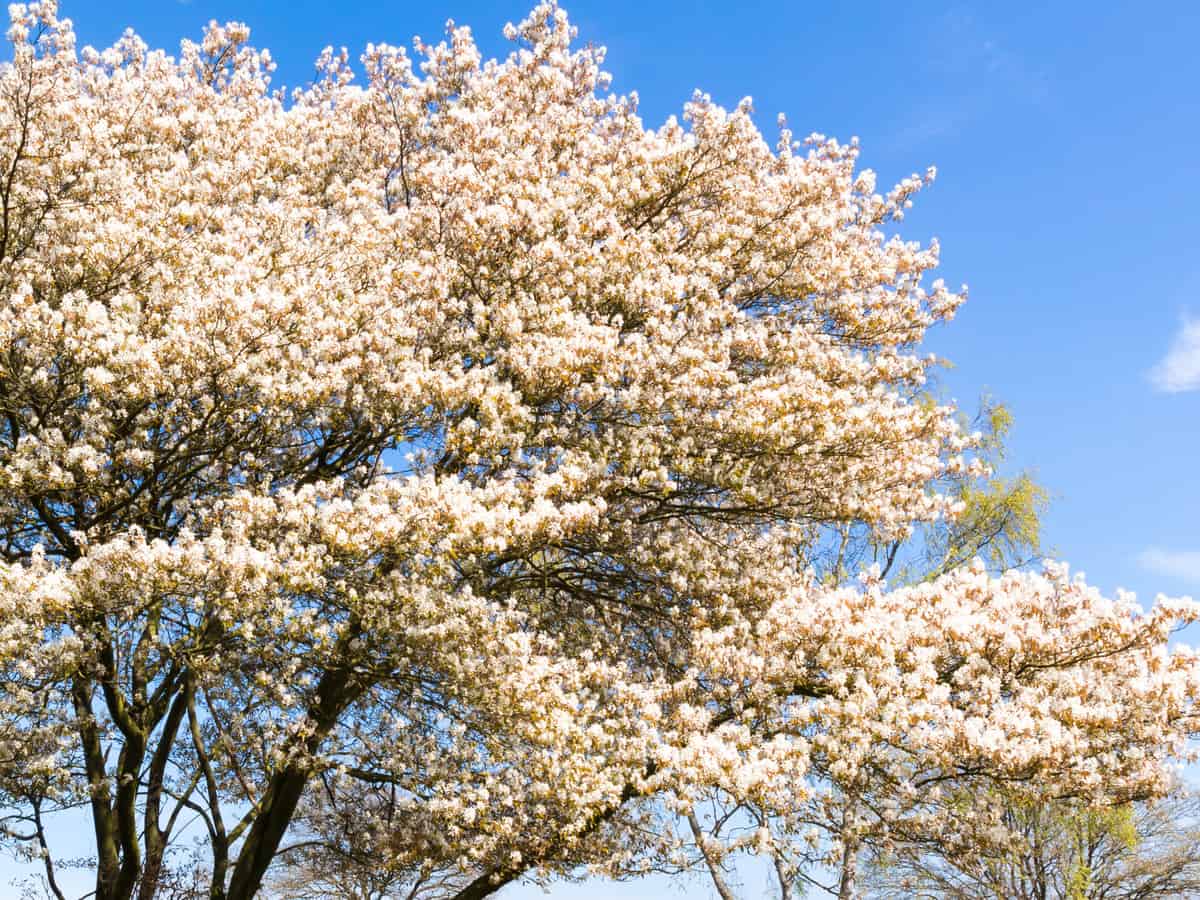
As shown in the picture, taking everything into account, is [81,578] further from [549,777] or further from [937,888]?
[937,888]

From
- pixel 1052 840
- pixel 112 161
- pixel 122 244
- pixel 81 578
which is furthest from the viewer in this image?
pixel 1052 840

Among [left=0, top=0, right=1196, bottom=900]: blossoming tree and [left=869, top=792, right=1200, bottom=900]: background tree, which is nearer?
[left=0, top=0, right=1196, bottom=900]: blossoming tree

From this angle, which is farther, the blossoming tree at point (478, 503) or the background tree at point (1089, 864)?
the background tree at point (1089, 864)

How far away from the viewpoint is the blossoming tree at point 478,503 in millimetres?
11250

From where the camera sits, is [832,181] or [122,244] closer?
[122,244]

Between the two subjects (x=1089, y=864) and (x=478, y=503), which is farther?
(x=1089, y=864)

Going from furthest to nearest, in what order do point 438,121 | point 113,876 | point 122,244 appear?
point 438,121 → point 113,876 → point 122,244

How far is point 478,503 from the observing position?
11.2m

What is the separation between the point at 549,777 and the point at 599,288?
6521 mm

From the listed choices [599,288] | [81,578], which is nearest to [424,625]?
[81,578]

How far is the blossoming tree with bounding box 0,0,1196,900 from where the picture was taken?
11250mm

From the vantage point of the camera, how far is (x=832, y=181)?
17.7 m

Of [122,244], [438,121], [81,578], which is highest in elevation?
[438,121]

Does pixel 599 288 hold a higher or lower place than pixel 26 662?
higher
